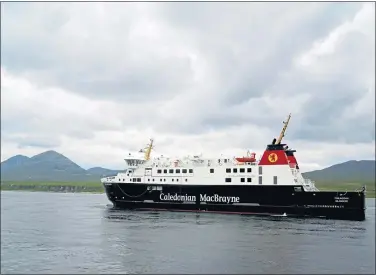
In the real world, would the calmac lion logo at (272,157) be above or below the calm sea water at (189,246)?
above

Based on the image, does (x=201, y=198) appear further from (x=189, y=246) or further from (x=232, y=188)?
(x=189, y=246)

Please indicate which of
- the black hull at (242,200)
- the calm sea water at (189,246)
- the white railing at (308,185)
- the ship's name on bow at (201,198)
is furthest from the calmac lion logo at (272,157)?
the calm sea water at (189,246)

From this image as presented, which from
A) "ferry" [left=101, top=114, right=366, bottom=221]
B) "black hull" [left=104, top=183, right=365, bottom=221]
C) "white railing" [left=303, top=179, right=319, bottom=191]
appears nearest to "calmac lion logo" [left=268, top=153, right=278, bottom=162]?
"ferry" [left=101, top=114, right=366, bottom=221]

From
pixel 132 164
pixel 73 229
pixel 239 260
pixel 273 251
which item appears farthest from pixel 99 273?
pixel 132 164

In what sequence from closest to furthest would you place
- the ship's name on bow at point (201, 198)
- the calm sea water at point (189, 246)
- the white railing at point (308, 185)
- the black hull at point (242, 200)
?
the calm sea water at point (189, 246) < the black hull at point (242, 200) < the white railing at point (308, 185) < the ship's name on bow at point (201, 198)

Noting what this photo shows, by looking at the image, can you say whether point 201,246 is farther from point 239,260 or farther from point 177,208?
point 177,208

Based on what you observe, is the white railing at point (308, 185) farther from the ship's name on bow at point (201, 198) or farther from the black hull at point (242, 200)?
the ship's name on bow at point (201, 198)

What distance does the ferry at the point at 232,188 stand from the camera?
157 feet

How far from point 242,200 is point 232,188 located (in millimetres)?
1880

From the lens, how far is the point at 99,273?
74.6 feet

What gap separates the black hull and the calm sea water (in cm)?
250

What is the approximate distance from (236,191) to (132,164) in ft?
50.6

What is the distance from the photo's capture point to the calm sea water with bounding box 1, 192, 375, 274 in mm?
24312

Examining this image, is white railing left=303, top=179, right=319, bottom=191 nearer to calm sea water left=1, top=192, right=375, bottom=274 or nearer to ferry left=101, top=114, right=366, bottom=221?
ferry left=101, top=114, right=366, bottom=221
